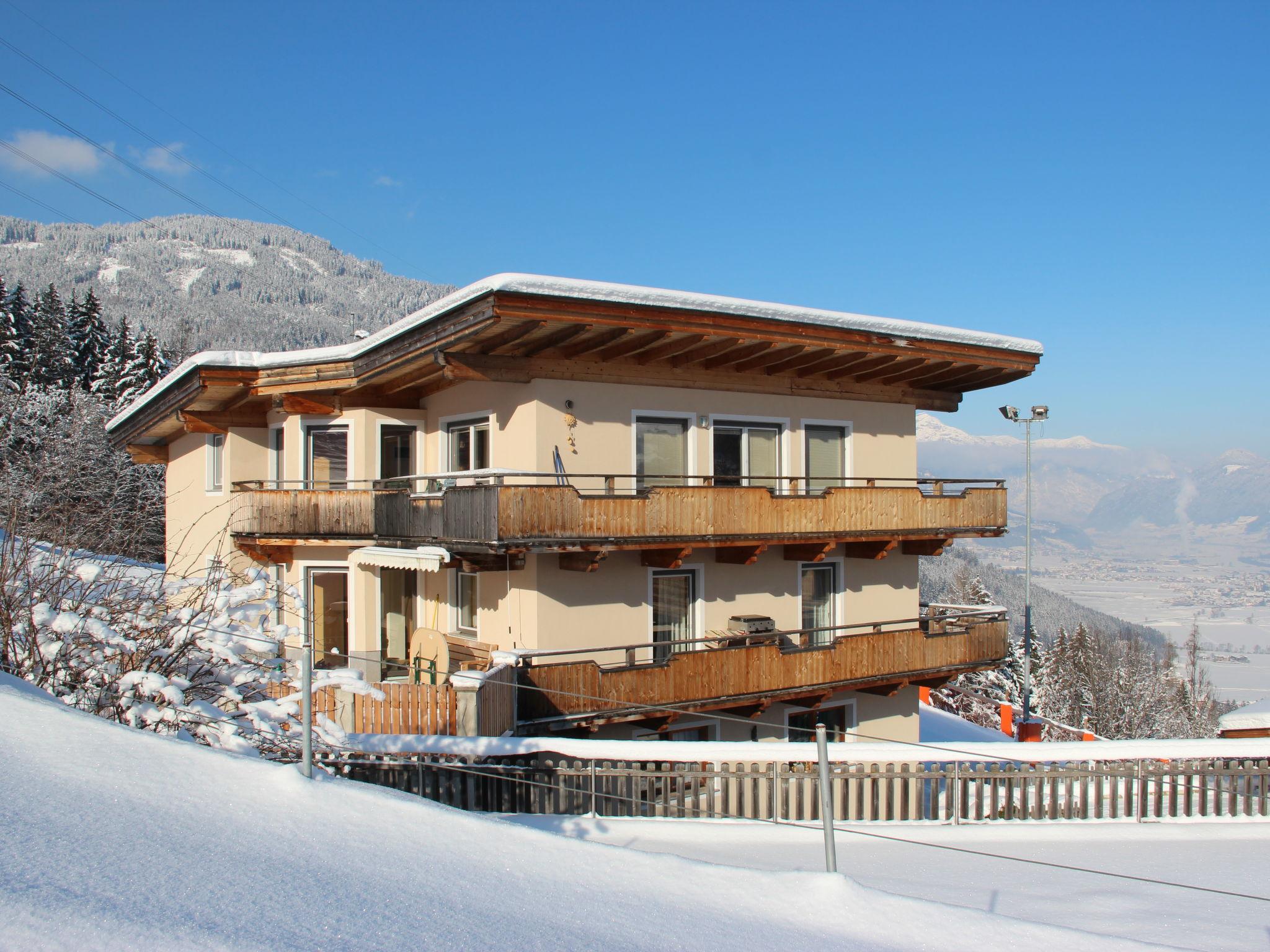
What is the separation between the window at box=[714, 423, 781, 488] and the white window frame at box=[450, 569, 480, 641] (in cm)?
468

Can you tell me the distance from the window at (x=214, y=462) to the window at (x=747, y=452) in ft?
38.4

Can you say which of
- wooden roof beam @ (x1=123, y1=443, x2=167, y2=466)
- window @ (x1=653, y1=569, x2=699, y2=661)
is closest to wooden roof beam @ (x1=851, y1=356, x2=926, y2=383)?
window @ (x1=653, y1=569, x2=699, y2=661)

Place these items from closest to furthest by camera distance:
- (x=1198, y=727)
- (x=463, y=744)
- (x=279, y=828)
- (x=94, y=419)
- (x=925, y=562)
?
(x=279, y=828)
(x=463, y=744)
(x=94, y=419)
(x=1198, y=727)
(x=925, y=562)

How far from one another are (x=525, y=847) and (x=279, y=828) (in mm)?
1298

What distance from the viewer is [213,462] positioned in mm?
20109

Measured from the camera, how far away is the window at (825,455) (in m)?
17.0

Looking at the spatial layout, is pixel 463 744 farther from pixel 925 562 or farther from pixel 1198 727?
pixel 925 562

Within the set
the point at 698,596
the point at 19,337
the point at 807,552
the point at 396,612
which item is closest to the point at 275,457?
the point at 396,612

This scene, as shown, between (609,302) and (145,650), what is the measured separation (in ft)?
24.9

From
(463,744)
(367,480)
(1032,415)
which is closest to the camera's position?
(463,744)

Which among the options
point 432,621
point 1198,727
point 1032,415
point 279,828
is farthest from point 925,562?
point 279,828

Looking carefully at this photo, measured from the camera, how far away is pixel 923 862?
8.74 m

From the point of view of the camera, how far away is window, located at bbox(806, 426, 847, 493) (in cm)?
1698

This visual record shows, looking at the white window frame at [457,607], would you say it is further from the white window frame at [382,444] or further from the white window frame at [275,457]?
the white window frame at [275,457]
